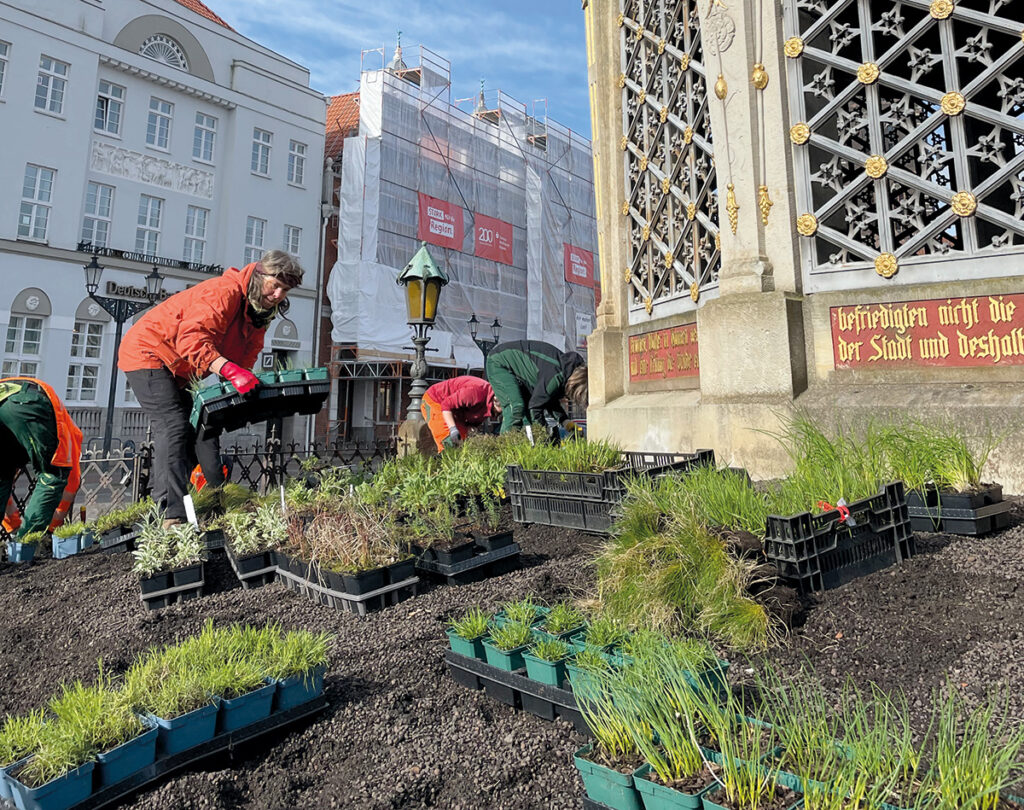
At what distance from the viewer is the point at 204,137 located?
25.2 meters

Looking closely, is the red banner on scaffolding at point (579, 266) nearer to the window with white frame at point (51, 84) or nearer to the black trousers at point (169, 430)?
the window with white frame at point (51, 84)

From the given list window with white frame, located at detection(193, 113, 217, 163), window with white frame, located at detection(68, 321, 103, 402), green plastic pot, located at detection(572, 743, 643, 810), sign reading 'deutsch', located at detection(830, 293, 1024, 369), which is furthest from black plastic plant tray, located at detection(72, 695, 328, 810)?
window with white frame, located at detection(193, 113, 217, 163)

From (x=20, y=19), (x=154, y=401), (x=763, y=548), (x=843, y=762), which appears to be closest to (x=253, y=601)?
(x=154, y=401)

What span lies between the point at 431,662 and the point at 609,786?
139 centimetres

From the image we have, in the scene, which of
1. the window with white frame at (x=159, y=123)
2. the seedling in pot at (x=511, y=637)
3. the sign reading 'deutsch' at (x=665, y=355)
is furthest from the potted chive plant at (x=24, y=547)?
the window with white frame at (x=159, y=123)

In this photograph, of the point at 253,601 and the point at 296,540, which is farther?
the point at 296,540

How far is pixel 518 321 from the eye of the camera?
3362 cm

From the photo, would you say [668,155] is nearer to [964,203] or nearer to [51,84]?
[964,203]

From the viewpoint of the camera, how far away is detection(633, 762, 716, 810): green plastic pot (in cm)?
144

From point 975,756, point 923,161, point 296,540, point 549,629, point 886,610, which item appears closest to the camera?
point 975,756

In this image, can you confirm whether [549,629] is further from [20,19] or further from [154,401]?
[20,19]

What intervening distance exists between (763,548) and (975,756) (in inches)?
66.7

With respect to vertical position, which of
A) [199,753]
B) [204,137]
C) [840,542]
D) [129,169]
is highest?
[204,137]

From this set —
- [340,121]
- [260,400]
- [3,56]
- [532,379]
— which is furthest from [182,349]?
[340,121]
